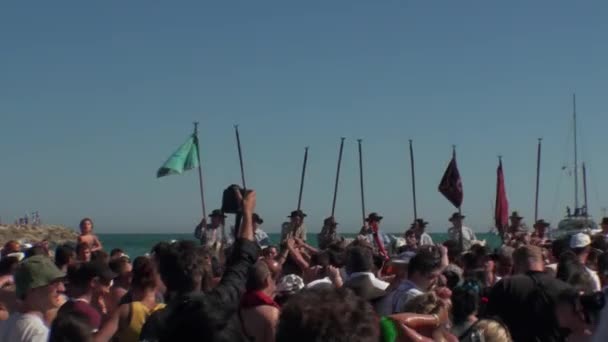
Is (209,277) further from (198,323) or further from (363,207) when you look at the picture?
(363,207)

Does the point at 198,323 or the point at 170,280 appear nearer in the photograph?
the point at 198,323

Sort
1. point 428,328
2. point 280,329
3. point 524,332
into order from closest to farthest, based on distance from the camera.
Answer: point 280,329
point 428,328
point 524,332

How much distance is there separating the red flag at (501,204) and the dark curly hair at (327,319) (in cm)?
1952

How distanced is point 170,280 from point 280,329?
2.11 metres

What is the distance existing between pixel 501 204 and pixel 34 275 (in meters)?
18.6

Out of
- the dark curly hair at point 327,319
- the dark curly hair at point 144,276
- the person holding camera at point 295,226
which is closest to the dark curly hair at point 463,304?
the dark curly hair at point 144,276

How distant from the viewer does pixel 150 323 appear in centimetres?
437

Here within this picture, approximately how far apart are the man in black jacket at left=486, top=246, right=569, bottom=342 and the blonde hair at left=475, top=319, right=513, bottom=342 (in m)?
1.18

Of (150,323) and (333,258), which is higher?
(150,323)

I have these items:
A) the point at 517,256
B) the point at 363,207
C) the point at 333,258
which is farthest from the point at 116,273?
the point at 363,207

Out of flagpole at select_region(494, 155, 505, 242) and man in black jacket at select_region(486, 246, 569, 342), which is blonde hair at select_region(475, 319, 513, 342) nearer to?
man in black jacket at select_region(486, 246, 569, 342)

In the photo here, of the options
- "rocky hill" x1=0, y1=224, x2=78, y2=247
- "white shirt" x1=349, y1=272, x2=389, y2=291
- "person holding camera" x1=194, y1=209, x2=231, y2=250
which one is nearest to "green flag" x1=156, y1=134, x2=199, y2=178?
"person holding camera" x1=194, y1=209, x2=231, y2=250

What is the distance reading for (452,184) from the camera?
76.4 ft

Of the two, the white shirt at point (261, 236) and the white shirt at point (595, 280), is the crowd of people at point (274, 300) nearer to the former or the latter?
the white shirt at point (595, 280)
